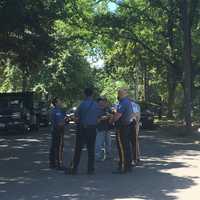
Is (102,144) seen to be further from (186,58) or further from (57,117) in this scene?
(186,58)

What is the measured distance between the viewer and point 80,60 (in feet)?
254

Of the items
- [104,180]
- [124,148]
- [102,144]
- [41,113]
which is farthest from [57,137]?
[41,113]

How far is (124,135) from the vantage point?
16.5 m

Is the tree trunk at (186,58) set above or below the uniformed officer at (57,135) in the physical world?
above

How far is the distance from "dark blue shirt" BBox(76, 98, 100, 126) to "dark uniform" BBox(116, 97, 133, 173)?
1.86ft

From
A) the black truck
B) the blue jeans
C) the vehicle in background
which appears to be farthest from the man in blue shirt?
the vehicle in background

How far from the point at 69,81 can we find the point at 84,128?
61.4 metres

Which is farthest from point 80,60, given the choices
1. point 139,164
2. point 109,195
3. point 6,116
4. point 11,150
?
point 109,195

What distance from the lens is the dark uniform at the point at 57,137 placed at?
57.7ft

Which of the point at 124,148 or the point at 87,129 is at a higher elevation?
the point at 87,129

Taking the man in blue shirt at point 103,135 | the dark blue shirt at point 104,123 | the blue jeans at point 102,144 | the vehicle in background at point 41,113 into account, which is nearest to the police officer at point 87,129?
the dark blue shirt at point 104,123

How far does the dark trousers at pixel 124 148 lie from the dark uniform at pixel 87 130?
2.05 ft

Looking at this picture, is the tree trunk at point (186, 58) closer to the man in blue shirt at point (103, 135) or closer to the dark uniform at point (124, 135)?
the man in blue shirt at point (103, 135)

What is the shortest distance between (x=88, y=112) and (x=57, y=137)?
1.64 metres
